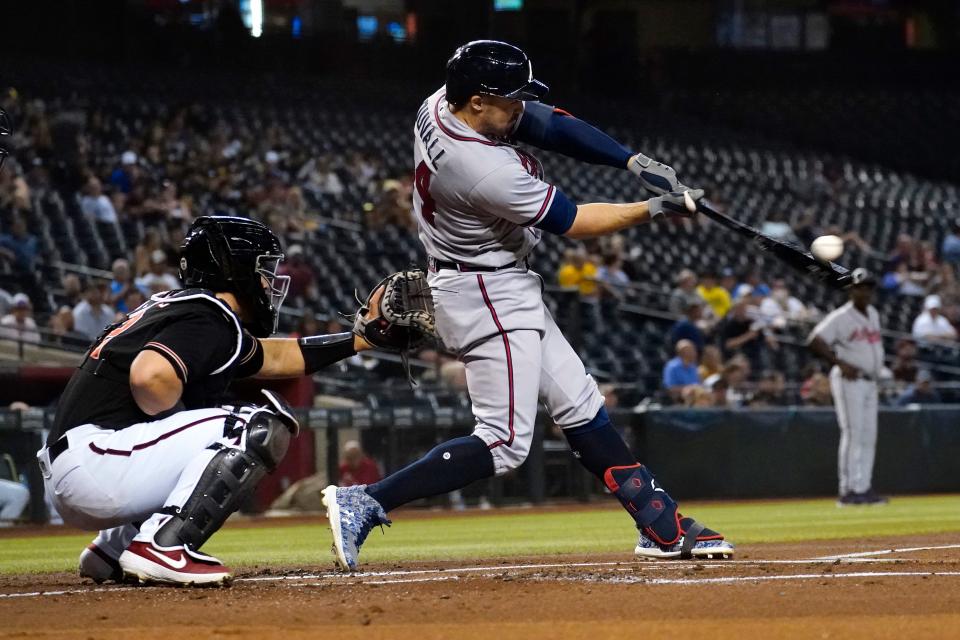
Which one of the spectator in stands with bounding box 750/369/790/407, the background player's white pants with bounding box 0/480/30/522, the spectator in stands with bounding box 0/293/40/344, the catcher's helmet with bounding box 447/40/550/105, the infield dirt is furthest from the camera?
the spectator in stands with bounding box 750/369/790/407

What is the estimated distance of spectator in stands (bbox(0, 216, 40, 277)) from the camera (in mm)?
12000

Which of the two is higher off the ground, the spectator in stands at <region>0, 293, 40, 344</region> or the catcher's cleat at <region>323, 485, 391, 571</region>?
the catcher's cleat at <region>323, 485, 391, 571</region>

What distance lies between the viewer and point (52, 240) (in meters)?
12.8

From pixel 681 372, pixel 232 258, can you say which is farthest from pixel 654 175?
pixel 681 372

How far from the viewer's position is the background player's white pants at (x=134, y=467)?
3986 millimetres

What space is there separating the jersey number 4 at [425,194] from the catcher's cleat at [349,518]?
2.97ft

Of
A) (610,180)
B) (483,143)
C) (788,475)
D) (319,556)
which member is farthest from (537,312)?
(610,180)

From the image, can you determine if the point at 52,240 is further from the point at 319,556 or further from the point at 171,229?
the point at 319,556

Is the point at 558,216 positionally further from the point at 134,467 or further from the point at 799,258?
the point at 134,467

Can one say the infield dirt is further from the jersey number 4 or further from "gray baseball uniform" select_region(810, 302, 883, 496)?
"gray baseball uniform" select_region(810, 302, 883, 496)

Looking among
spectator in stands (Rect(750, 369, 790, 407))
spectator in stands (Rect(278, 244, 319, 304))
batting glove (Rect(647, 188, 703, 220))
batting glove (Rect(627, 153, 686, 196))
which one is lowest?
spectator in stands (Rect(750, 369, 790, 407))

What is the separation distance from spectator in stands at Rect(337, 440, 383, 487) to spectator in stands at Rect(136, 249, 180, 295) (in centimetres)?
208

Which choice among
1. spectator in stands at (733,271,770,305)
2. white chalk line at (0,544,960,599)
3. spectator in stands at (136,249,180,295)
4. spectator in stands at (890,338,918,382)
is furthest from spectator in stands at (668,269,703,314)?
white chalk line at (0,544,960,599)

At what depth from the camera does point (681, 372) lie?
40.9 ft
